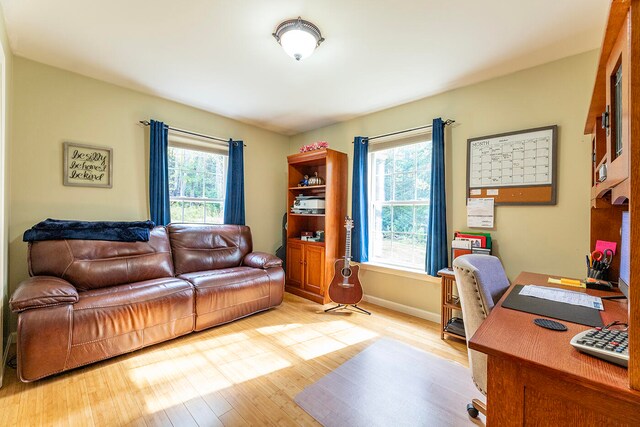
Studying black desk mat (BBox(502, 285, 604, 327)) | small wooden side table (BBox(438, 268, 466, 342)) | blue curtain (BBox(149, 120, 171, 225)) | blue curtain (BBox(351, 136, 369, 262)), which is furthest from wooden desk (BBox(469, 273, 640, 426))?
blue curtain (BBox(149, 120, 171, 225))

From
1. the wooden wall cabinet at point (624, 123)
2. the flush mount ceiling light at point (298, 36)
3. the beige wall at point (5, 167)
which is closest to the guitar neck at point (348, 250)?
the flush mount ceiling light at point (298, 36)

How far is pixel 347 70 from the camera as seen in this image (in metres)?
2.58

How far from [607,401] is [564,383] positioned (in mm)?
86

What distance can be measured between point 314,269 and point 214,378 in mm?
1937

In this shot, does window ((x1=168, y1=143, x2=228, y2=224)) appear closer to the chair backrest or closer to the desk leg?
the chair backrest

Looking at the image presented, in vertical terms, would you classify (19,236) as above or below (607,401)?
above

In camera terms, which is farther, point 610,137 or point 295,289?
point 295,289

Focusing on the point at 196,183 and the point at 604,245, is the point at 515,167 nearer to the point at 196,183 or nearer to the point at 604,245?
the point at 604,245

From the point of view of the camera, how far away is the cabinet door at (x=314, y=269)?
363 centimetres

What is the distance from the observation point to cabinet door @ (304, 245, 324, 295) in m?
3.63

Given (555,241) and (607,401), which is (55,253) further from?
(555,241)

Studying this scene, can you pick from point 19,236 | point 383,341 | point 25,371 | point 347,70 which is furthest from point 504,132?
point 19,236

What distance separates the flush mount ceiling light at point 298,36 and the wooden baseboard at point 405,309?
2876 millimetres

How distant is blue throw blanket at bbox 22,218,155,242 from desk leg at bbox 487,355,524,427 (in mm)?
3098
